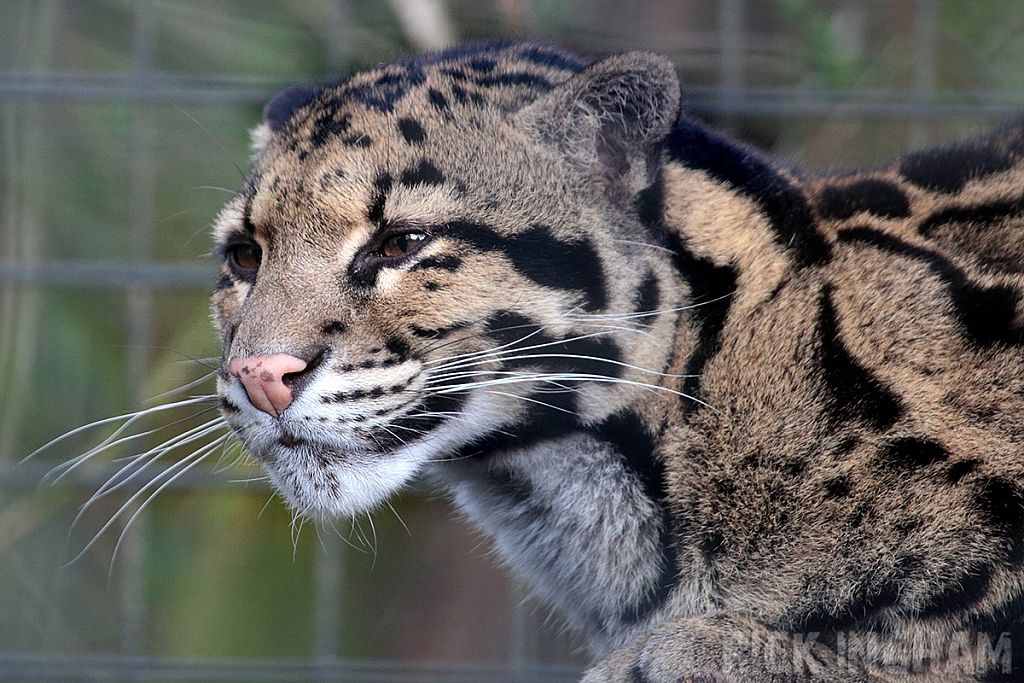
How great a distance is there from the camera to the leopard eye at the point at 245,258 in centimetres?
206

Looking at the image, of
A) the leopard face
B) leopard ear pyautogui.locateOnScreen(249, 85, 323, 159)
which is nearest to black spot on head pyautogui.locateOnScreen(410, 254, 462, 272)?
the leopard face

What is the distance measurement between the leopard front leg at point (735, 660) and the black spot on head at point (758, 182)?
66cm

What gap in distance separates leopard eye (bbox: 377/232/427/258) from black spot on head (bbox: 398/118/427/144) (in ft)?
0.63

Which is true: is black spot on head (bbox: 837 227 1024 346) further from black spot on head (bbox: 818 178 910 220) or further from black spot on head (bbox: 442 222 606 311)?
black spot on head (bbox: 442 222 606 311)

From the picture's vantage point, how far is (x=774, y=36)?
13.6 feet

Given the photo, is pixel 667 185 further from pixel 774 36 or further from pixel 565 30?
pixel 774 36

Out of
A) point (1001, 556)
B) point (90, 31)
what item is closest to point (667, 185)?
point (1001, 556)

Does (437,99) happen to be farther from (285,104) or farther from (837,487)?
(837,487)

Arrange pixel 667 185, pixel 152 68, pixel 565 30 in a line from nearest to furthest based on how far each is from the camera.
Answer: pixel 667 185, pixel 565 30, pixel 152 68

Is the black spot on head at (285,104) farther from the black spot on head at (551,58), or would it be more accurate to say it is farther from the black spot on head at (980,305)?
the black spot on head at (980,305)

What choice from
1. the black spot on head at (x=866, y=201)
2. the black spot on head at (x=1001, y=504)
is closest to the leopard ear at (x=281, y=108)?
the black spot on head at (x=866, y=201)

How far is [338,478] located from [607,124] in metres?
0.81

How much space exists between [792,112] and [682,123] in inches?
65.8

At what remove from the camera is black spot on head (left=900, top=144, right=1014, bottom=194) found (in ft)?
6.47
